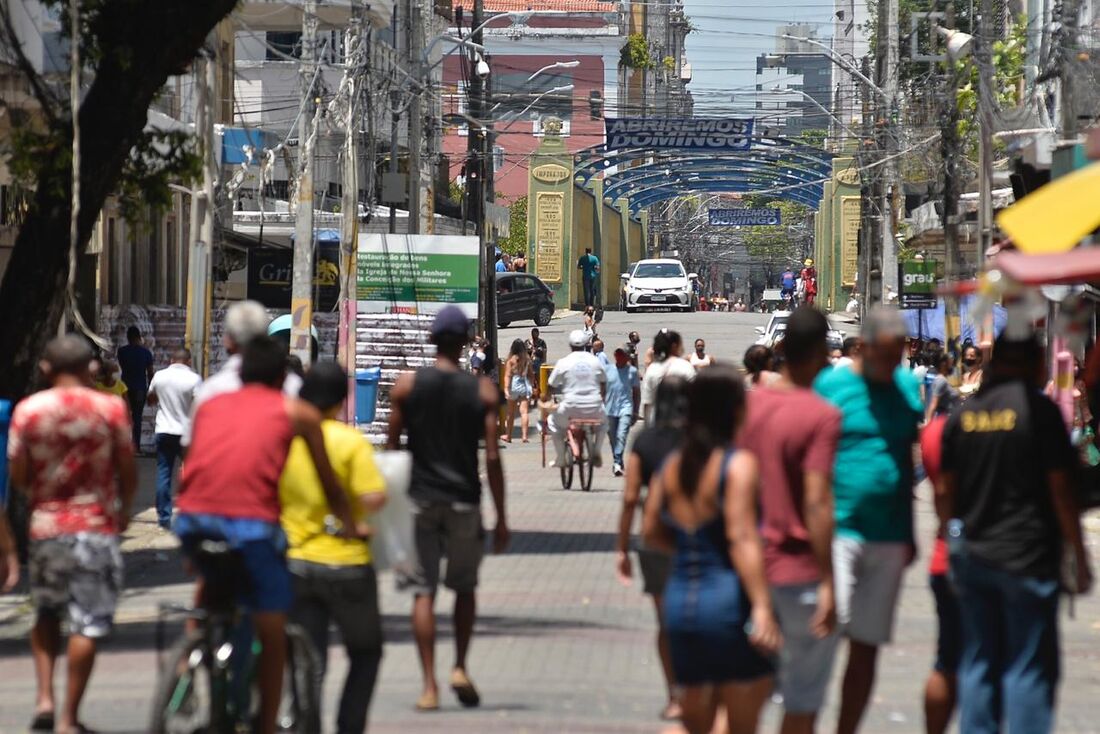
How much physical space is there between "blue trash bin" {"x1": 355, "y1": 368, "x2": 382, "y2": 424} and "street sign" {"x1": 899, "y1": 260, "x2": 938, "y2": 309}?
37.3 feet

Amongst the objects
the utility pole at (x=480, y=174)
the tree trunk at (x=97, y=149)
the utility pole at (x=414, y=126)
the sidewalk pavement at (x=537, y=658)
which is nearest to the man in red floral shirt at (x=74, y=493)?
the sidewalk pavement at (x=537, y=658)

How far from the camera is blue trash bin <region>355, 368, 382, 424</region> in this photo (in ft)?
90.1

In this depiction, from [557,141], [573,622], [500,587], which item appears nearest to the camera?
[573,622]

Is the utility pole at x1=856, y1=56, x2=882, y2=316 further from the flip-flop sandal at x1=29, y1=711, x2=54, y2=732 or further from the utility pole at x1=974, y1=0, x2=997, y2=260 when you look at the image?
the flip-flop sandal at x1=29, y1=711, x2=54, y2=732

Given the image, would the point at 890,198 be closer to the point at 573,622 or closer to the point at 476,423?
the point at 573,622

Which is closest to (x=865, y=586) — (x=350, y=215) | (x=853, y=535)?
(x=853, y=535)

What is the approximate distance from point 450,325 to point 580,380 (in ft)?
40.4

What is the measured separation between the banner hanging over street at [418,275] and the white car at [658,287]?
3041 cm

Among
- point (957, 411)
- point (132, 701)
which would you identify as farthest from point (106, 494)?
point (957, 411)

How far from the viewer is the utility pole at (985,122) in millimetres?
25094

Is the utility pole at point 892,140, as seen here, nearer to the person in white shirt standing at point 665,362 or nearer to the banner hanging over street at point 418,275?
the banner hanging over street at point 418,275

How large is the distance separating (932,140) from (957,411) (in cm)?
2945

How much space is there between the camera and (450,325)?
8664 millimetres

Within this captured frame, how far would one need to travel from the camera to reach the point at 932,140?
3556 cm
